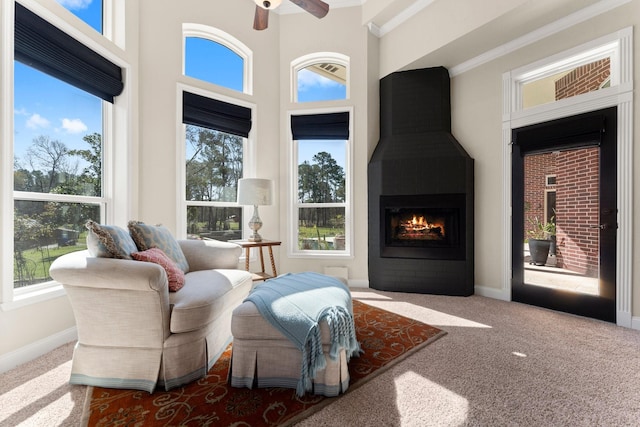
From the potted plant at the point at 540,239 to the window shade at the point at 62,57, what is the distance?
4445mm

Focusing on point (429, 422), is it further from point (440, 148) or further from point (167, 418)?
point (440, 148)

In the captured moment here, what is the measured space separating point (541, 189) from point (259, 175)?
330 centimetres

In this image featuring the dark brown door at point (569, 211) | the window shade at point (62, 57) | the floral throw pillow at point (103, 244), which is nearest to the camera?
the floral throw pillow at point (103, 244)

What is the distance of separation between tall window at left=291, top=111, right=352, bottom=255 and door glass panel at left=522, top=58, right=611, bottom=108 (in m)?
2.17

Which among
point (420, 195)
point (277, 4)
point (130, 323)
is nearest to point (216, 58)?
point (277, 4)

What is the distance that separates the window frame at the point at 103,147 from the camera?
186 cm

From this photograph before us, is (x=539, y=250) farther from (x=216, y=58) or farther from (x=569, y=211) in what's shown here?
(x=216, y=58)

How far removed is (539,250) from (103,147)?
4545 mm

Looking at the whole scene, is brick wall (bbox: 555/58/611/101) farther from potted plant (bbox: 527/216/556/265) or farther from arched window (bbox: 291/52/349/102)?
arched window (bbox: 291/52/349/102)

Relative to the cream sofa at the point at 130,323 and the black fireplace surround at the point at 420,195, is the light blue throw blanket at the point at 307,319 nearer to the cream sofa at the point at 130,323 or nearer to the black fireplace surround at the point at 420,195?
the cream sofa at the point at 130,323

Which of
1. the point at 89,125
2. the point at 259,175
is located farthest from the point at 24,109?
the point at 259,175

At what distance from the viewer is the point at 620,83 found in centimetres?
257

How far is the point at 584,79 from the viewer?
9.29ft

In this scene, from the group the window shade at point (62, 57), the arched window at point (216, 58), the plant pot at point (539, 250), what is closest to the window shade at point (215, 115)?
the arched window at point (216, 58)
